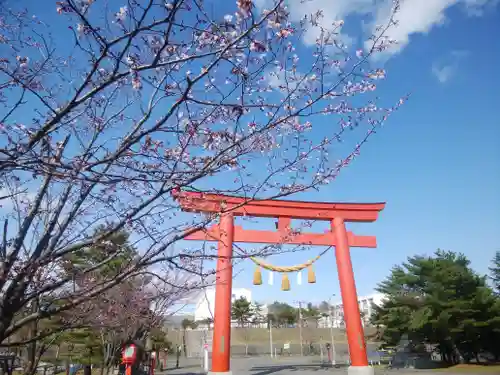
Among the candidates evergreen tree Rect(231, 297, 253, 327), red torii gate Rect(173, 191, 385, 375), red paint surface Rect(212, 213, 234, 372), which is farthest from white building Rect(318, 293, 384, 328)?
red paint surface Rect(212, 213, 234, 372)

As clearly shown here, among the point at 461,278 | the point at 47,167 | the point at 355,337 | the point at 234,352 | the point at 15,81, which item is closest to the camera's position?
the point at 47,167

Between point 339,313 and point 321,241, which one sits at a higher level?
point 339,313

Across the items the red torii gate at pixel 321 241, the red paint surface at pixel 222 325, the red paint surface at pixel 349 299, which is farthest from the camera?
the red paint surface at pixel 349 299

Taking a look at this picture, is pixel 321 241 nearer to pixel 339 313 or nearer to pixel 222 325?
pixel 222 325

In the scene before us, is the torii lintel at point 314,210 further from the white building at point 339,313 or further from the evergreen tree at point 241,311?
the white building at point 339,313

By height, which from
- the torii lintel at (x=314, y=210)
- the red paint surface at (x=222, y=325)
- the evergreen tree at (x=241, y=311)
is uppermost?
the evergreen tree at (x=241, y=311)

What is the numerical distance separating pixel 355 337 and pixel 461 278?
7.14 meters

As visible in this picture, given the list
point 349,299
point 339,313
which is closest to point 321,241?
point 349,299

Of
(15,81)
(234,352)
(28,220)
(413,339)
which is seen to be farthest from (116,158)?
(234,352)

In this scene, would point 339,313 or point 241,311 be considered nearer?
point 241,311

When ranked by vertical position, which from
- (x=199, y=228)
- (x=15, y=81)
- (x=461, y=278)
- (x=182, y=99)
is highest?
(x=461, y=278)

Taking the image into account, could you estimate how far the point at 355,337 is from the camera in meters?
15.5

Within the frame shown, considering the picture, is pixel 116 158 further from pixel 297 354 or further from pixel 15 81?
pixel 297 354

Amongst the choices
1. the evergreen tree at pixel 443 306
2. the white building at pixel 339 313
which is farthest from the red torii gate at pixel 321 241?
the white building at pixel 339 313
